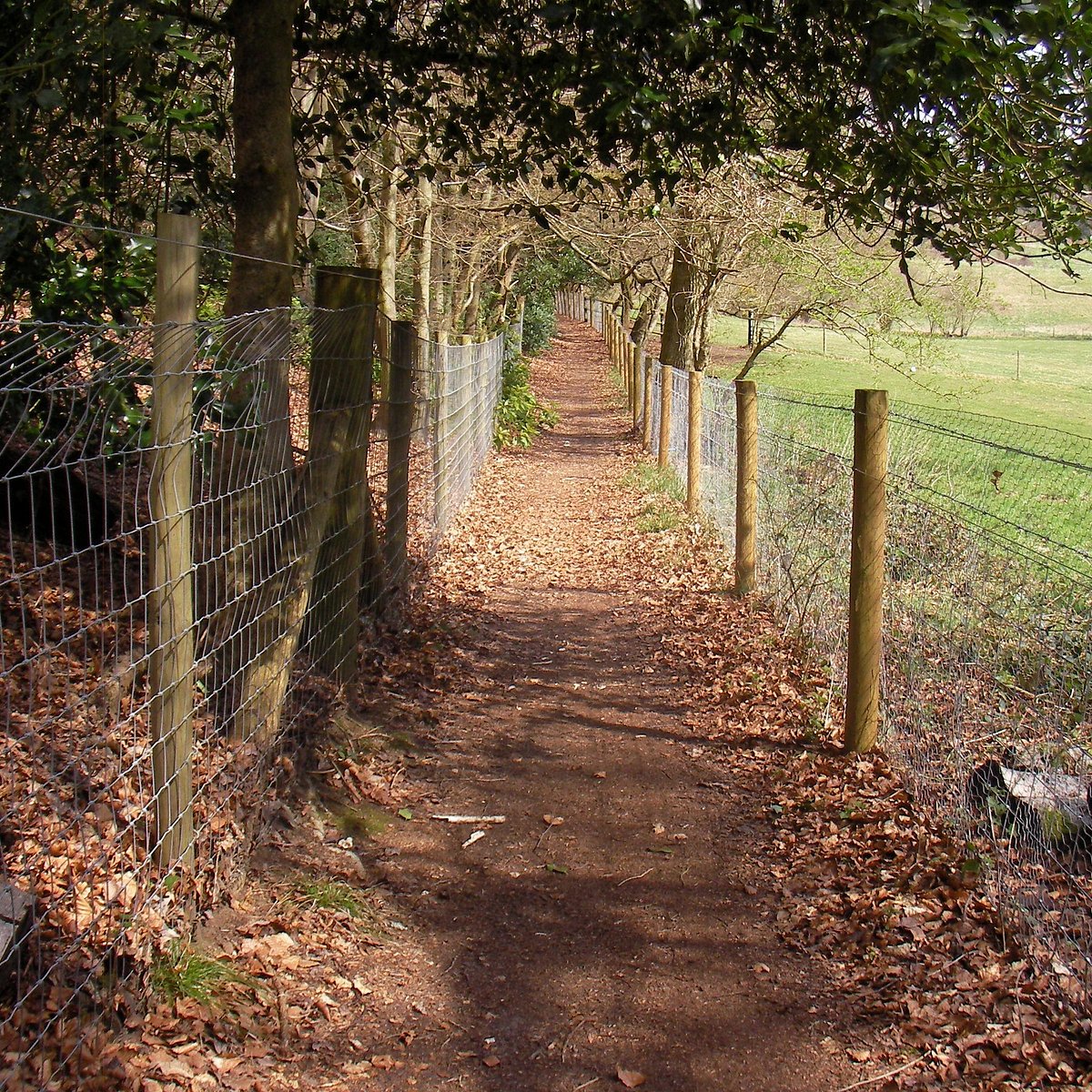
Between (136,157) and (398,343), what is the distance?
6.33 feet

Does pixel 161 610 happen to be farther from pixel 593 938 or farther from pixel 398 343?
pixel 398 343

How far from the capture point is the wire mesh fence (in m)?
3.10

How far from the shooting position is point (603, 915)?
4.59 metres

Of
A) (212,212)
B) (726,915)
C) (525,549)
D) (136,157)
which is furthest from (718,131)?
(525,549)

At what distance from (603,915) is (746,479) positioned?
16.8 feet

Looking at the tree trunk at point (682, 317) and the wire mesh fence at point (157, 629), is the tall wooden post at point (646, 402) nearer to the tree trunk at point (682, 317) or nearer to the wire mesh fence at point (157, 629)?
the tree trunk at point (682, 317)

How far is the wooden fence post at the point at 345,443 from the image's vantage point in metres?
5.64

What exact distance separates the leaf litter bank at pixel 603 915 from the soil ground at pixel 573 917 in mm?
13

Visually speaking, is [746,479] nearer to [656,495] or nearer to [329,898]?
[329,898]

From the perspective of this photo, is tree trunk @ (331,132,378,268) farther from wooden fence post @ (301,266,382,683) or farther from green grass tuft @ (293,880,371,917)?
green grass tuft @ (293,880,371,917)

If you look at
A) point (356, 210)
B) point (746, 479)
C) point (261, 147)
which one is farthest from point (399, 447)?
point (356, 210)

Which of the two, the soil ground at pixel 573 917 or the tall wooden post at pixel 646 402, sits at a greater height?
the tall wooden post at pixel 646 402

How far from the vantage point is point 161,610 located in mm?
3514

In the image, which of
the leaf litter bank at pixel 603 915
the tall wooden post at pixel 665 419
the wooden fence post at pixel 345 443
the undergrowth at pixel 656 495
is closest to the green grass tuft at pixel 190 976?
the leaf litter bank at pixel 603 915
